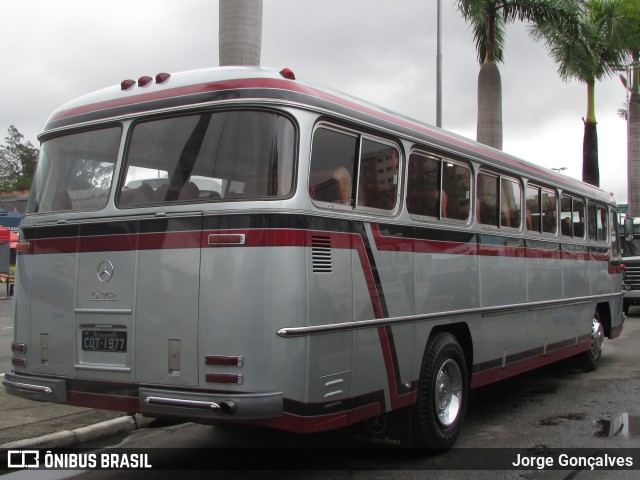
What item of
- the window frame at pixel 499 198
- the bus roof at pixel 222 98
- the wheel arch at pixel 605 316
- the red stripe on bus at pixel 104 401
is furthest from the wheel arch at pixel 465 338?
the wheel arch at pixel 605 316

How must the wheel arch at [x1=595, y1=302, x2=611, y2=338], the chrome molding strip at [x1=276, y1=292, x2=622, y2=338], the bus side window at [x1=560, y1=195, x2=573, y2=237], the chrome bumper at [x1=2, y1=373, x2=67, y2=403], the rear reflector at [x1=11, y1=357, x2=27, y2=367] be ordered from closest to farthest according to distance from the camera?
the chrome molding strip at [x1=276, y1=292, x2=622, y2=338]
the chrome bumper at [x1=2, y1=373, x2=67, y2=403]
the rear reflector at [x1=11, y1=357, x2=27, y2=367]
the bus side window at [x1=560, y1=195, x2=573, y2=237]
the wheel arch at [x1=595, y1=302, x2=611, y2=338]

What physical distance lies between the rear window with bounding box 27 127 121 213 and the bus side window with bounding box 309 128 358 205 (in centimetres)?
169

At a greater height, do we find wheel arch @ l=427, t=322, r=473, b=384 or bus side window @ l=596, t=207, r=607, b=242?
bus side window @ l=596, t=207, r=607, b=242

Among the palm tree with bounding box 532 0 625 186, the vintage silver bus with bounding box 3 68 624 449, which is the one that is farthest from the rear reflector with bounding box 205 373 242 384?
the palm tree with bounding box 532 0 625 186

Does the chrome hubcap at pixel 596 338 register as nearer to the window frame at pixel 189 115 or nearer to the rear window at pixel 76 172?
the window frame at pixel 189 115

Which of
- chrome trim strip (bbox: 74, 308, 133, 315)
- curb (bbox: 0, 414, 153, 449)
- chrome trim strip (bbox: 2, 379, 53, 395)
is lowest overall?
curb (bbox: 0, 414, 153, 449)

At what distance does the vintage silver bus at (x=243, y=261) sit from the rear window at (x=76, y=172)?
16 mm

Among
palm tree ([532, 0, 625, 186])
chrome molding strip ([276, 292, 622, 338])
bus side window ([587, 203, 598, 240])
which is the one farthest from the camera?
palm tree ([532, 0, 625, 186])

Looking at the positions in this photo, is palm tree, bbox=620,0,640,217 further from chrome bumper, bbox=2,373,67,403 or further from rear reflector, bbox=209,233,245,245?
chrome bumper, bbox=2,373,67,403

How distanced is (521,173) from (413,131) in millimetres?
2740

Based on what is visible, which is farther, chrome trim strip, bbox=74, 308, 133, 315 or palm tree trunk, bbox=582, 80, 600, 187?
palm tree trunk, bbox=582, 80, 600, 187

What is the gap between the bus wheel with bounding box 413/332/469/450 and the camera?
586 centimetres

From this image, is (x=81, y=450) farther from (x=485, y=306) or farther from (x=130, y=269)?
(x=485, y=306)

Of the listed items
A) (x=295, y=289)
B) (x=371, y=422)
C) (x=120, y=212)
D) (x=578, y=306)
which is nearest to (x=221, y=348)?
(x=295, y=289)
